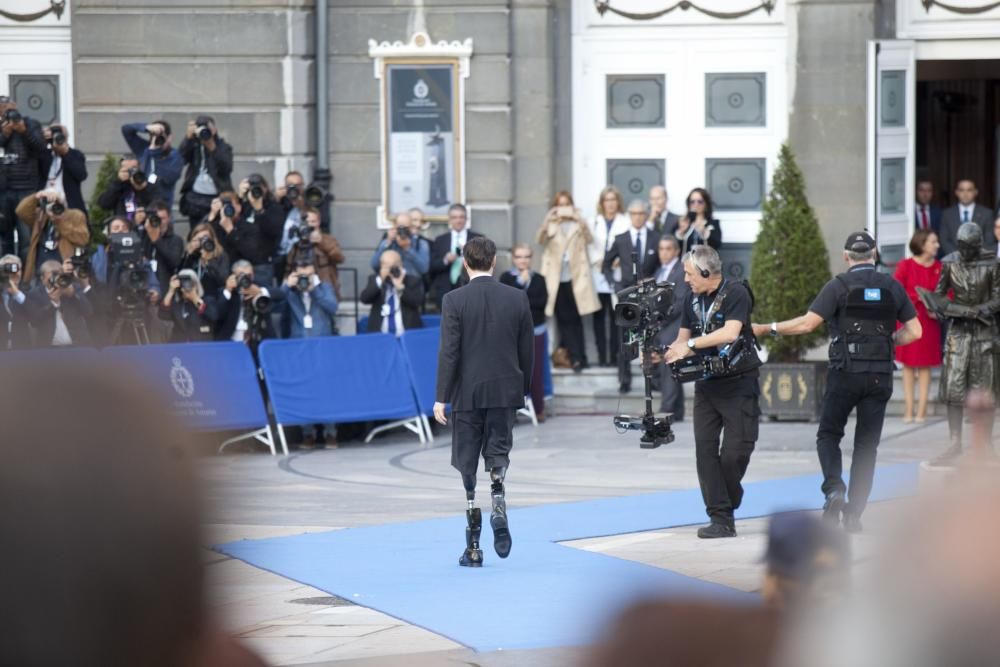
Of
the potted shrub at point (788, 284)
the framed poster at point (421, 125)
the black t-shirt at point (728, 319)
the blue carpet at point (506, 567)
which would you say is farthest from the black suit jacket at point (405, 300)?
the black t-shirt at point (728, 319)

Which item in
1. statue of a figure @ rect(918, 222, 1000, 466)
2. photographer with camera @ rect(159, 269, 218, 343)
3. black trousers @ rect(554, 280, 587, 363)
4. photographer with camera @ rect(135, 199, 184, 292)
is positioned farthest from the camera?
black trousers @ rect(554, 280, 587, 363)

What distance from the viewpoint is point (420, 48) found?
1783cm

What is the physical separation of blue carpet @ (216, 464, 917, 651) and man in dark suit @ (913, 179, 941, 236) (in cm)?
644

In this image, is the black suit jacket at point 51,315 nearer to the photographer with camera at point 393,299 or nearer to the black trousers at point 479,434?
the photographer with camera at point 393,299

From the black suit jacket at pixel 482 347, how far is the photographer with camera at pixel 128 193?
6971mm

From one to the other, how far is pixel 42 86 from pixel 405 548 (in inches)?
405

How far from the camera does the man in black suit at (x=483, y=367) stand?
9.54m

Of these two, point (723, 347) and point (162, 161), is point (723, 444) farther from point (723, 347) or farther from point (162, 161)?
point (162, 161)

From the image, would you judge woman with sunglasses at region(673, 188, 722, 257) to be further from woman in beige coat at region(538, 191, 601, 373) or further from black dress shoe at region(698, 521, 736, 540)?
black dress shoe at region(698, 521, 736, 540)

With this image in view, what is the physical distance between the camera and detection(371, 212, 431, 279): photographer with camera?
16406mm

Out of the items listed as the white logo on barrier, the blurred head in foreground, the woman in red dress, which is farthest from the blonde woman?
the blurred head in foreground

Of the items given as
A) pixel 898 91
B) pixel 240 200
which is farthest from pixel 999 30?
pixel 240 200

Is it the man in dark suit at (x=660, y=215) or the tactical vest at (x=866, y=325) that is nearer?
the tactical vest at (x=866, y=325)

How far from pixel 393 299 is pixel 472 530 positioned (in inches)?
258
